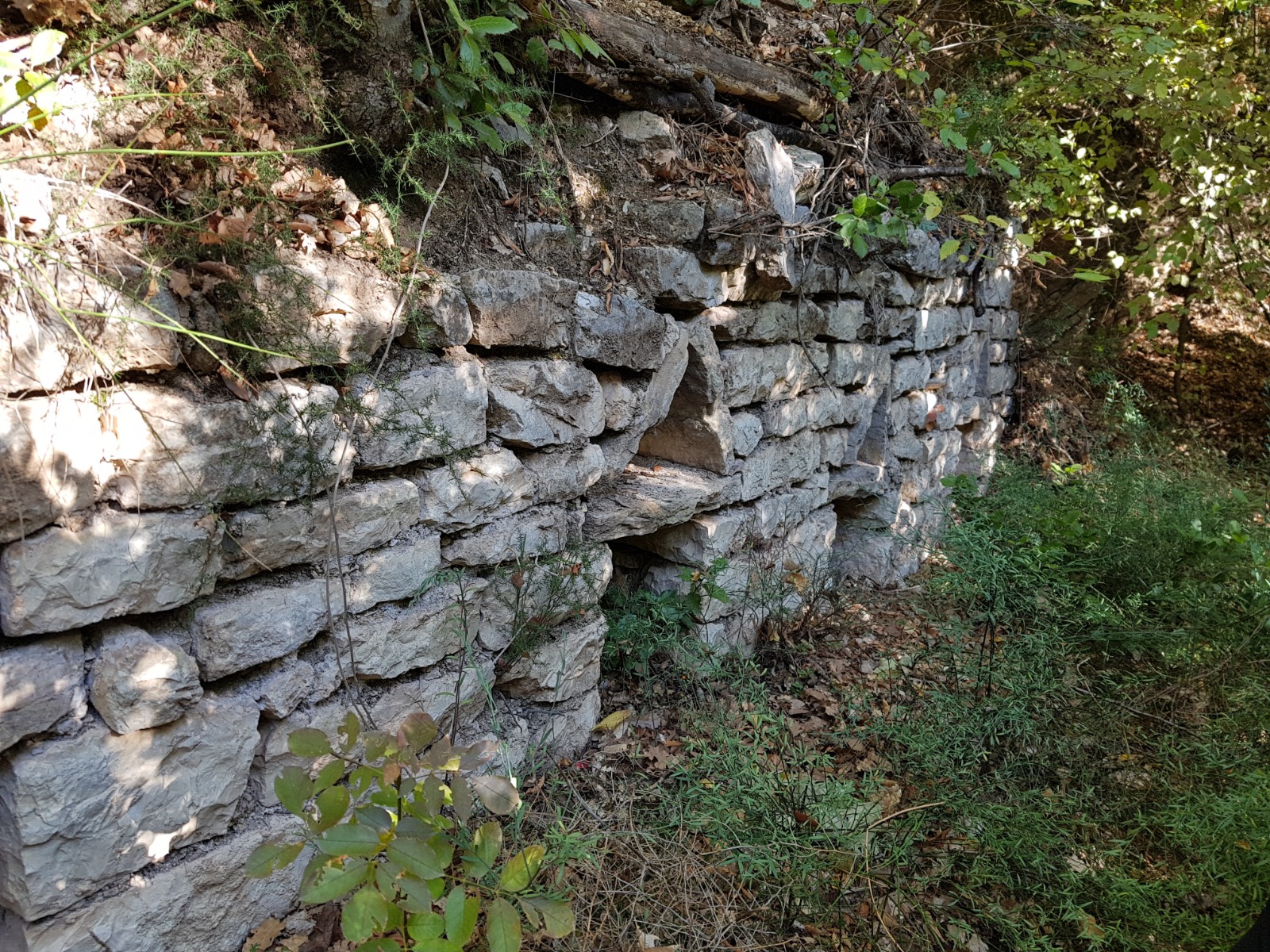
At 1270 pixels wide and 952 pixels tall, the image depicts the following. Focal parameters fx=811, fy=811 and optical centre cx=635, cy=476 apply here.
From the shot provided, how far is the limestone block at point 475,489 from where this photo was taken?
2.26 m

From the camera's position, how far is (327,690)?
206cm

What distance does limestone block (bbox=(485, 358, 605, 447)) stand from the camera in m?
2.42

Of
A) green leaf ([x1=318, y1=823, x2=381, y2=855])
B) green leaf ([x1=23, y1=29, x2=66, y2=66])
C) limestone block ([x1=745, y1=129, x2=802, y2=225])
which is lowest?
green leaf ([x1=318, y1=823, x2=381, y2=855])

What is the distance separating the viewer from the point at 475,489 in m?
2.34

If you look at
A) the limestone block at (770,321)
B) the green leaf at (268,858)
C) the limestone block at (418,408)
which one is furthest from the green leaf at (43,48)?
the limestone block at (770,321)

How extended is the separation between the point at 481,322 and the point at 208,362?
769mm

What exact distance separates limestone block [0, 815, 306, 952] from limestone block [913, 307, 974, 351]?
14.0 feet

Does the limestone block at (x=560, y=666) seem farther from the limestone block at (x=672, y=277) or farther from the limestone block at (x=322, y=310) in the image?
the limestone block at (x=672, y=277)

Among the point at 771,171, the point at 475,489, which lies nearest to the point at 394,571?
the point at 475,489

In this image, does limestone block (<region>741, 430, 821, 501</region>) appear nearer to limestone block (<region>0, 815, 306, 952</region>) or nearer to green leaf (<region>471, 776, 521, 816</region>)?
green leaf (<region>471, 776, 521, 816</region>)

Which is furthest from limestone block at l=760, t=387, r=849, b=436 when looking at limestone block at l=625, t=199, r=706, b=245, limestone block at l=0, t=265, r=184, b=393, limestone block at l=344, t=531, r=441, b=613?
limestone block at l=0, t=265, r=184, b=393

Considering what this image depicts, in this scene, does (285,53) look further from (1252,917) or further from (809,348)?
(1252,917)

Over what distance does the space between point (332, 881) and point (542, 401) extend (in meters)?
1.45

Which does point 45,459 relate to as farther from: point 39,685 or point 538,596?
point 538,596
